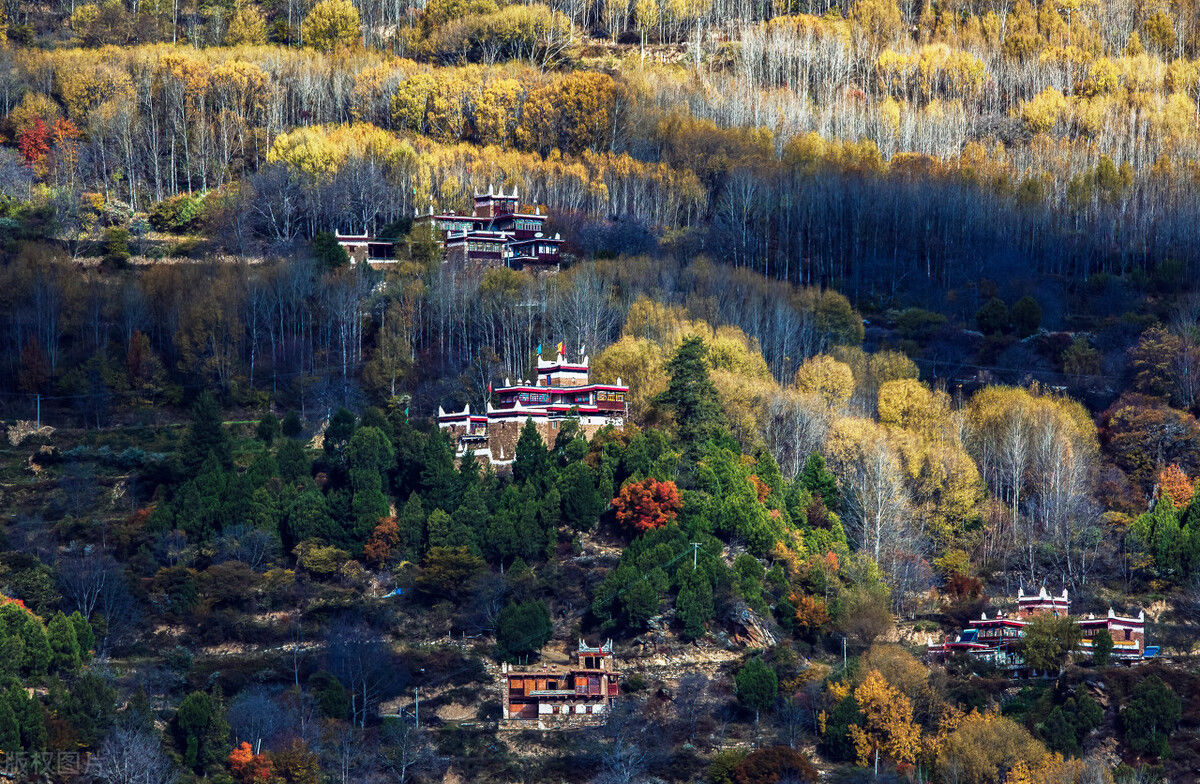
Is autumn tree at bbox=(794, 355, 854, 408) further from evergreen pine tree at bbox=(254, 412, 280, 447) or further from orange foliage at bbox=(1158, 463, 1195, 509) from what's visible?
evergreen pine tree at bbox=(254, 412, 280, 447)

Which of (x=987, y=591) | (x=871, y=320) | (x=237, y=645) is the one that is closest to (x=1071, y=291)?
(x=871, y=320)

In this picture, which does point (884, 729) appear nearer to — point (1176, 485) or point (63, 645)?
point (1176, 485)

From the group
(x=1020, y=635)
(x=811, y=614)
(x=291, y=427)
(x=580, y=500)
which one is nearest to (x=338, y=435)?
(x=291, y=427)

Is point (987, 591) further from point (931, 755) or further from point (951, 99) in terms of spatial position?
point (951, 99)

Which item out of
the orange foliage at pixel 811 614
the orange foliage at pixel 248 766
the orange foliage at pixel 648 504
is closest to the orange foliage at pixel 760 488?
the orange foliage at pixel 648 504

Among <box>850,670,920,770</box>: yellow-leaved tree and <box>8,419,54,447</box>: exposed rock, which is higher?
<box>8,419,54,447</box>: exposed rock

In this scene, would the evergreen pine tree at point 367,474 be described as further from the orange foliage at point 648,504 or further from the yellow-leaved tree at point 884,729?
the yellow-leaved tree at point 884,729

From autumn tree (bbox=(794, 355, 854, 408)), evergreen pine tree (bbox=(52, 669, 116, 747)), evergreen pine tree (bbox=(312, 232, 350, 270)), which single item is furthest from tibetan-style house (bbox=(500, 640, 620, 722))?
evergreen pine tree (bbox=(312, 232, 350, 270))
